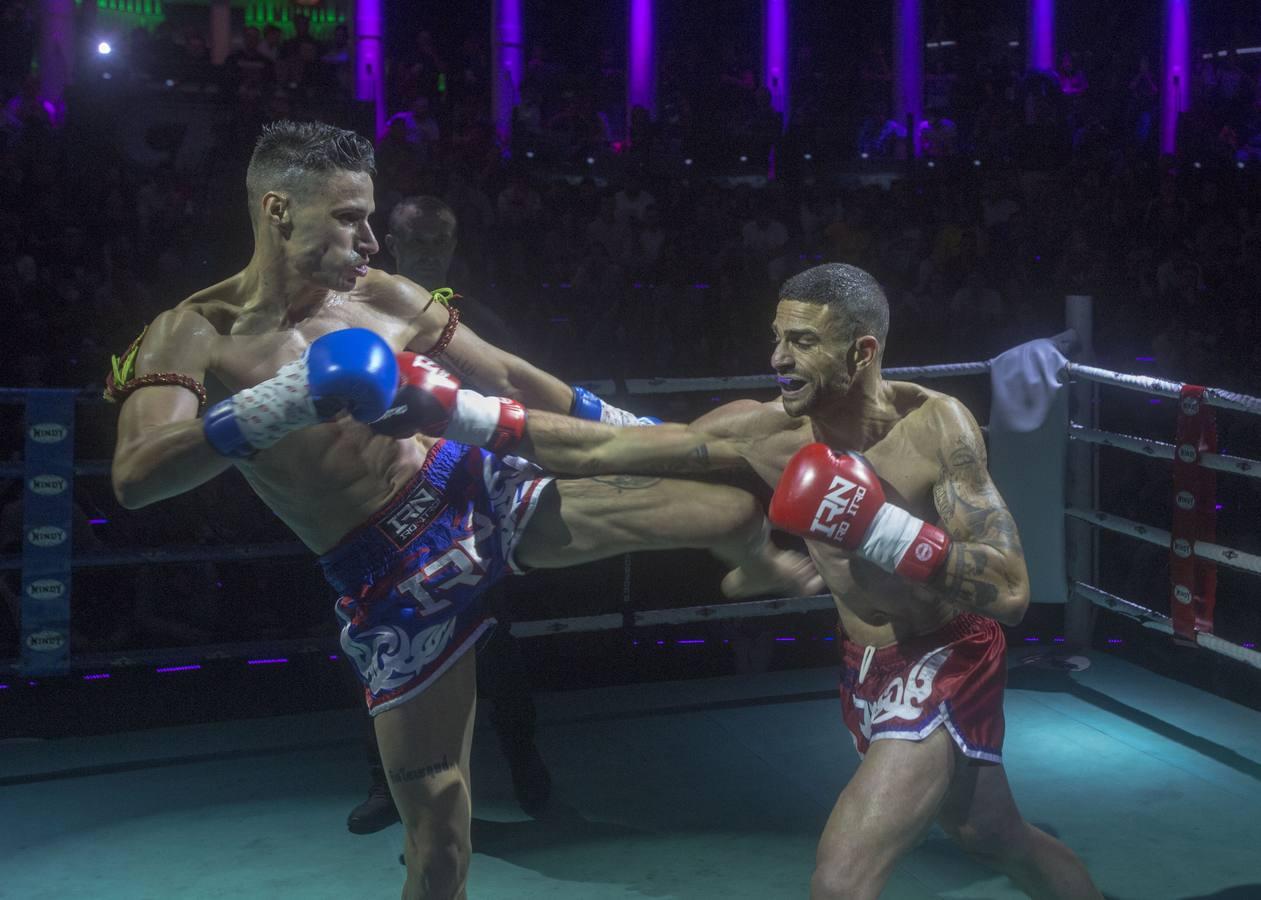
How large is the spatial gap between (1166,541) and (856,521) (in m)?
Result: 2.43

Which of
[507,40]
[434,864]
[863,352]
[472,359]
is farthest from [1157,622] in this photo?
[507,40]

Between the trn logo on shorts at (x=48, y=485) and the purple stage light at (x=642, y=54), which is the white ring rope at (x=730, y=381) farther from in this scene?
the purple stage light at (x=642, y=54)

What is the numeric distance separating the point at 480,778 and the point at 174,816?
86 cm

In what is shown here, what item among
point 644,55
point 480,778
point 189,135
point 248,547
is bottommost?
point 480,778

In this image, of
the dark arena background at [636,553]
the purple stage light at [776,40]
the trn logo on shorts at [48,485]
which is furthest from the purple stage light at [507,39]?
the trn logo on shorts at [48,485]

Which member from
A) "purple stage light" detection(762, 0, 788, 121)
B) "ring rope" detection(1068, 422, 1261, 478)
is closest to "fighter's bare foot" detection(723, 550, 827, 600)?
"ring rope" detection(1068, 422, 1261, 478)

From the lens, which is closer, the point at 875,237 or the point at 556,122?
the point at 875,237

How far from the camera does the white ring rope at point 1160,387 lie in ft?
12.4

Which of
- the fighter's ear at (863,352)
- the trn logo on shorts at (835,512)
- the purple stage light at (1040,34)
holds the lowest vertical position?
the trn logo on shorts at (835,512)

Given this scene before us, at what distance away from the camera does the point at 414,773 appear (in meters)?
2.50

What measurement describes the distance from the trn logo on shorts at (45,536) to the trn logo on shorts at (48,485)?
0.35 feet

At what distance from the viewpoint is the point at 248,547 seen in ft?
14.3

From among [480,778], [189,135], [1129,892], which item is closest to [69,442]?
[480,778]

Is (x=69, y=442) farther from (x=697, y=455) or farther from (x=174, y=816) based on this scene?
(x=697, y=455)
